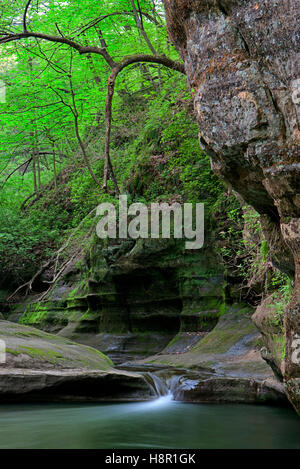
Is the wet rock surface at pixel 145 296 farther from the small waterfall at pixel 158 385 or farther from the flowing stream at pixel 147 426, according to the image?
the flowing stream at pixel 147 426

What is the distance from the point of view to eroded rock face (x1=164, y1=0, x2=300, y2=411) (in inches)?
168

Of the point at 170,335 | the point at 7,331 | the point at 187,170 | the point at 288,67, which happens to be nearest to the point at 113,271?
the point at 170,335

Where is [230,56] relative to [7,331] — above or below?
above

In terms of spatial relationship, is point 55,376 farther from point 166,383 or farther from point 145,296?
point 145,296

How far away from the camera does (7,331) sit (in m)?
9.07

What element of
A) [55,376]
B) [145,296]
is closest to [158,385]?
[55,376]

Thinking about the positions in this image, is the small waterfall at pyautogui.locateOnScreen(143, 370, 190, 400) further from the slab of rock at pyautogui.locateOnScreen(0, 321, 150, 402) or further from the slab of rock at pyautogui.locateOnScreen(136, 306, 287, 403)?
the slab of rock at pyautogui.locateOnScreen(0, 321, 150, 402)

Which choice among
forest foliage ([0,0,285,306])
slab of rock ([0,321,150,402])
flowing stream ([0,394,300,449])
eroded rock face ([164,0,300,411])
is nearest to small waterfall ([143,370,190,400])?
slab of rock ([0,321,150,402])

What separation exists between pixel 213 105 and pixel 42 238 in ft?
54.5

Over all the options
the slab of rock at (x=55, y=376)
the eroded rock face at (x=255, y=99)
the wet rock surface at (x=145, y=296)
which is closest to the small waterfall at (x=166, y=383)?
the slab of rock at (x=55, y=376)

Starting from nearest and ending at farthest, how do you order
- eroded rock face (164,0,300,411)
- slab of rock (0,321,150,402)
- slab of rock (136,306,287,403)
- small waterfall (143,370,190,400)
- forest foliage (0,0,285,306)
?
eroded rock face (164,0,300,411), slab of rock (0,321,150,402), slab of rock (136,306,287,403), small waterfall (143,370,190,400), forest foliage (0,0,285,306)

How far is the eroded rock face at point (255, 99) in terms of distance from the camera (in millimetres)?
4270

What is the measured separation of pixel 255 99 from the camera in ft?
14.6
